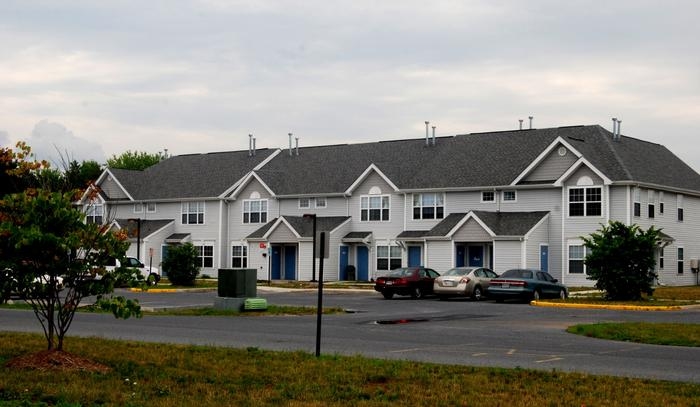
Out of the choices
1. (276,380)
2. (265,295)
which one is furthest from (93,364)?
(265,295)

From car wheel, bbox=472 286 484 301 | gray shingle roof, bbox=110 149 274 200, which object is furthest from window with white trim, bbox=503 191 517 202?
gray shingle roof, bbox=110 149 274 200

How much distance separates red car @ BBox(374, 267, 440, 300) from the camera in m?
40.6

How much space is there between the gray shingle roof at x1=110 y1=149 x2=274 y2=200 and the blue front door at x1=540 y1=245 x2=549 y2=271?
24873 millimetres

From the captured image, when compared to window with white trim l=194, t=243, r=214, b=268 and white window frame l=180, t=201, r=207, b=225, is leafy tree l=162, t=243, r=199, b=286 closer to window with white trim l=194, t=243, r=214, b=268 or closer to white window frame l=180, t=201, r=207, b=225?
window with white trim l=194, t=243, r=214, b=268

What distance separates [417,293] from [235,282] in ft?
39.5

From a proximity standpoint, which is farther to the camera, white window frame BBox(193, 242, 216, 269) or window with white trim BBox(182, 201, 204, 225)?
A: window with white trim BBox(182, 201, 204, 225)

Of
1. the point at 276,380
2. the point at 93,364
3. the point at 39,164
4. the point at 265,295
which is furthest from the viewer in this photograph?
the point at 265,295

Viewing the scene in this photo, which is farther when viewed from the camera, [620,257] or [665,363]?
[620,257]

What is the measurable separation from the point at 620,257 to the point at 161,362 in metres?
25.3

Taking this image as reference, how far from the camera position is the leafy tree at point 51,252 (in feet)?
47.3

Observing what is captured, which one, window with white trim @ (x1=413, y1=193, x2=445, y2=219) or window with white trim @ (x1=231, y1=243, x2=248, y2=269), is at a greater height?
window with white trim @ (x1=413, y1=193, x2=445, y2=219)

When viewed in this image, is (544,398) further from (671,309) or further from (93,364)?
(671,309)

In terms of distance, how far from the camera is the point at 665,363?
16.5 meters

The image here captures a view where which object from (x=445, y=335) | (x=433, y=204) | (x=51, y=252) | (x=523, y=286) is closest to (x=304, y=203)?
(x=433, y=204)
